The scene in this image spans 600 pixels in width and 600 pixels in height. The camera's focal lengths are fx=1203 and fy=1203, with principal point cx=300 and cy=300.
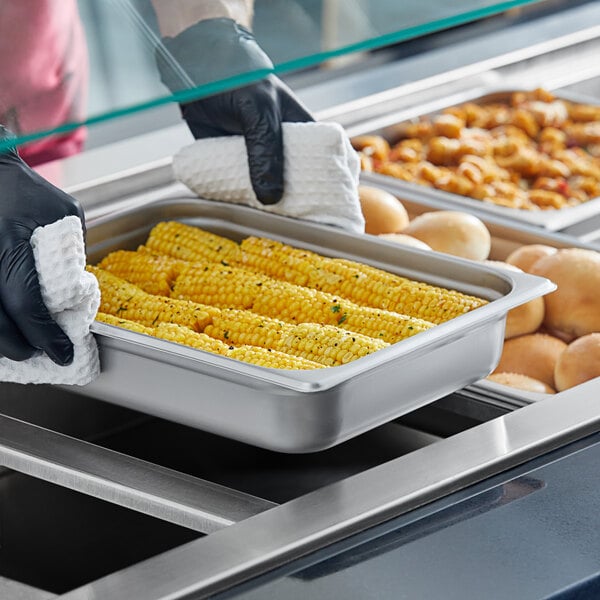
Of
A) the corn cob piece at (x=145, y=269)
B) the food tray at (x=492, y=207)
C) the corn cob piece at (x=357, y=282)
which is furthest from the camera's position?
the food tray at (x=492, y=207)

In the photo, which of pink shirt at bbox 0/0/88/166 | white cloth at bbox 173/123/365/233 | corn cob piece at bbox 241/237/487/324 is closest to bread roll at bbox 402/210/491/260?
white cloth at bbox 173/123/365/233

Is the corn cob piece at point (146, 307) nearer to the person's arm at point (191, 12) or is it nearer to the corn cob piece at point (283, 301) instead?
the corn cob piece at point (283, 301)

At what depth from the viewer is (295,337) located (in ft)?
3.65

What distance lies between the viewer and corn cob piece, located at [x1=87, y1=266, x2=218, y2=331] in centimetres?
117

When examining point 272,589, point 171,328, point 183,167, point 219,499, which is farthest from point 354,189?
point 272,589

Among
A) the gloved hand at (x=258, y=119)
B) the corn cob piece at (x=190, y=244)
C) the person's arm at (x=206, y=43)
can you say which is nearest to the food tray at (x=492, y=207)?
the gloved hand at (x=258, y=119)

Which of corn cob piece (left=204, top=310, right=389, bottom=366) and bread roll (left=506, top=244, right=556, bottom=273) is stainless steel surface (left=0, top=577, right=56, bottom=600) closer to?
corn cob piece (left=204, top=310, right=389, bottom=366)

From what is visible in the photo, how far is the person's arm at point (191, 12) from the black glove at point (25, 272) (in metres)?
0.20

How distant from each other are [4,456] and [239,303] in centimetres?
28

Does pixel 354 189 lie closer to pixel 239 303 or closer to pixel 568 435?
pixel 239 303

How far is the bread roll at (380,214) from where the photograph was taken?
5.46 ft

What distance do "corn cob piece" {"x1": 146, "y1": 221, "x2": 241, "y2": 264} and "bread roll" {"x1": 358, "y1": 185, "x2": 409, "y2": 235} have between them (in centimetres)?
34

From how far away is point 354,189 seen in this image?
4.58 feet

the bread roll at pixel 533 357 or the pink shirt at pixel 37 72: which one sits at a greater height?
the pink shirt at pixel 37 72
